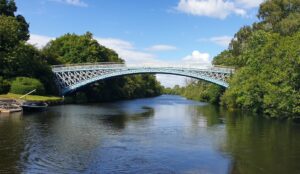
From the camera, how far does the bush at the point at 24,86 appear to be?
60.2m

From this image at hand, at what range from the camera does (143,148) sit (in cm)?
2491

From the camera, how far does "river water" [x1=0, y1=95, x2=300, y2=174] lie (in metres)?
19.7

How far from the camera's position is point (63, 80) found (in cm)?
8106

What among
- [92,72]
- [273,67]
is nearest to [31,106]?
[273,67]

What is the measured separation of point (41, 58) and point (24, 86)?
811 inches

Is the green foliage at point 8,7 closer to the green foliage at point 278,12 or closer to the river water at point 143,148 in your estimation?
the green foliage at point 278,12

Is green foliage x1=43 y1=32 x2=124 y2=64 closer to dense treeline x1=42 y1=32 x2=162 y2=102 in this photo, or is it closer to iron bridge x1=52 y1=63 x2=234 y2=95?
dense treeline x1=42 y1=32 x2=162 y2=102

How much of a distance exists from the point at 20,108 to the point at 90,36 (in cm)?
6110

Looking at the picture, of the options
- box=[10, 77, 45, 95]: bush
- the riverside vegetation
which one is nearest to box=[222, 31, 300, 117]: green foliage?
the riverside vegetation

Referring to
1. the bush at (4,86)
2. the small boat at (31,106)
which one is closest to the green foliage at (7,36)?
the bush at (4,86)

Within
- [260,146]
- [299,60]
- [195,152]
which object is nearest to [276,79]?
[299,60]

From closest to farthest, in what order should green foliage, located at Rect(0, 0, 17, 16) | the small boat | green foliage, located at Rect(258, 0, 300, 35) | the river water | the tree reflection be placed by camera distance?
the river water, the tree reflection, the small boat, green foliage, located at Rect(258, 0, 300, 35), green foliage, located at Rect(0, 0, 17, 16)

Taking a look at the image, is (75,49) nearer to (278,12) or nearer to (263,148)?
(278,12)

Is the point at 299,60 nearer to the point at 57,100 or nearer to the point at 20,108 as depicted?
the point at 20,108
